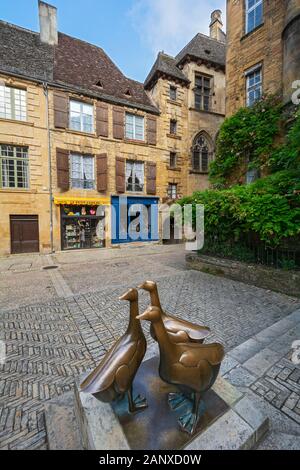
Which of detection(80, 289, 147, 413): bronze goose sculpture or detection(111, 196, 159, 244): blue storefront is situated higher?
detection(111, 196, 159, 244): blue storefront

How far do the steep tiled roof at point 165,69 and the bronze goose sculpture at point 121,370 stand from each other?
19.6 meters

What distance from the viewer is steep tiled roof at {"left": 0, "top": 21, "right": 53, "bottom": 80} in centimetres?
1237

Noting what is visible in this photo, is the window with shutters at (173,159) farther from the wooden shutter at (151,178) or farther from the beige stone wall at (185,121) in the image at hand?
the wooden shutter at (151,178)

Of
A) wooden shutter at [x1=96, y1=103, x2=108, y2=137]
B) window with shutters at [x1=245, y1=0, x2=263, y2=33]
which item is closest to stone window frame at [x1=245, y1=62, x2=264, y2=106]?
window with shutters at [x1=245, y1=0, x2=263, y2=33]

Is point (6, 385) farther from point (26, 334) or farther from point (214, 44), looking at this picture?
point (214, 44)

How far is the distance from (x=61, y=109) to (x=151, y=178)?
731cm

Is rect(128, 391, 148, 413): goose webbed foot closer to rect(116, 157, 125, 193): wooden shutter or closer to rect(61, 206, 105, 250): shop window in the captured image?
rect(61, 206, 105, 250): shop window

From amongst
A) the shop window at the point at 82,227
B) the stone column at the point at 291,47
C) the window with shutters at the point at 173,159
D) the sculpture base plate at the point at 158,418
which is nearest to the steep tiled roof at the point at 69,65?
the window with shutters at the point at 173,159

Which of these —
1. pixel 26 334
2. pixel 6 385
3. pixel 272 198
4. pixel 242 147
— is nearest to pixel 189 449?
pixel 6 385

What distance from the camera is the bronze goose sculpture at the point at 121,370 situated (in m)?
1.50

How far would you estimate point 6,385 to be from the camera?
2627 mm

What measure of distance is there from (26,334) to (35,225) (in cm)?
1074

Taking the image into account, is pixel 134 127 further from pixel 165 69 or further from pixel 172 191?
pixel 172 191

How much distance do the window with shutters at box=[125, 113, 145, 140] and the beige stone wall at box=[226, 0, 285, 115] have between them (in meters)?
6.59
